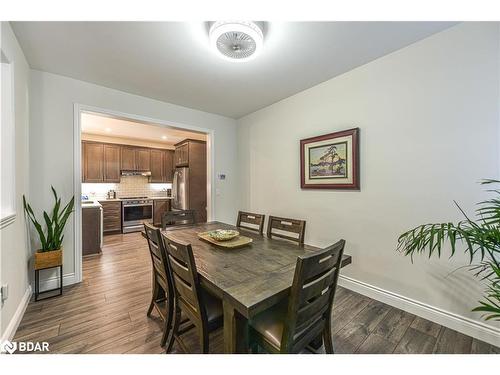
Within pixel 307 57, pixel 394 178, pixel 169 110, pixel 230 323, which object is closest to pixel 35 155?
pixel 169 110

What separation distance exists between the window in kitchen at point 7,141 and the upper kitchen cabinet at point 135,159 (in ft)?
12.6

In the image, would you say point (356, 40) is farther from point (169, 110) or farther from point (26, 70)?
point (26, 70)

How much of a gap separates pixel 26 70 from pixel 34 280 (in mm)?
2173

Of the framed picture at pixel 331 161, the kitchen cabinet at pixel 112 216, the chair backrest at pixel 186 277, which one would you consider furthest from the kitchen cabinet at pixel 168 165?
the chair backrest at pixel 186 277

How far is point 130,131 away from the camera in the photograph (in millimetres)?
4777

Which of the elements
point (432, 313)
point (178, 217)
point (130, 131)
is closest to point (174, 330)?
point (178, 217)

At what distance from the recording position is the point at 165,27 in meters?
1.63

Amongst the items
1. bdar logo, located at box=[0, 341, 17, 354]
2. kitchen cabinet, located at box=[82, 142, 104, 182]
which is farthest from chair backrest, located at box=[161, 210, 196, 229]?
kitchen cabinet, located at box=[82, 142, 104, 182]

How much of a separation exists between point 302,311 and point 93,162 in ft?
18.8

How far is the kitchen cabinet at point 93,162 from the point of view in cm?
481

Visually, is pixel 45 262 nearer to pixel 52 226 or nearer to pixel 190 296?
pixel 52 226

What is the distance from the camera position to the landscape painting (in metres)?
2.35

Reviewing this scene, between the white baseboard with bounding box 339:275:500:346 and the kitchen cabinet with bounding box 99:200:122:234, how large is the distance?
4.96m

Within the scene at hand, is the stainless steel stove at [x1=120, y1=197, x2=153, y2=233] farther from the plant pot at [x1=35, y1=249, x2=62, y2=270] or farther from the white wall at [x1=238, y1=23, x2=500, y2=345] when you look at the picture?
the white wall at [x1=238, y1=23, x2=500, y2=345]
